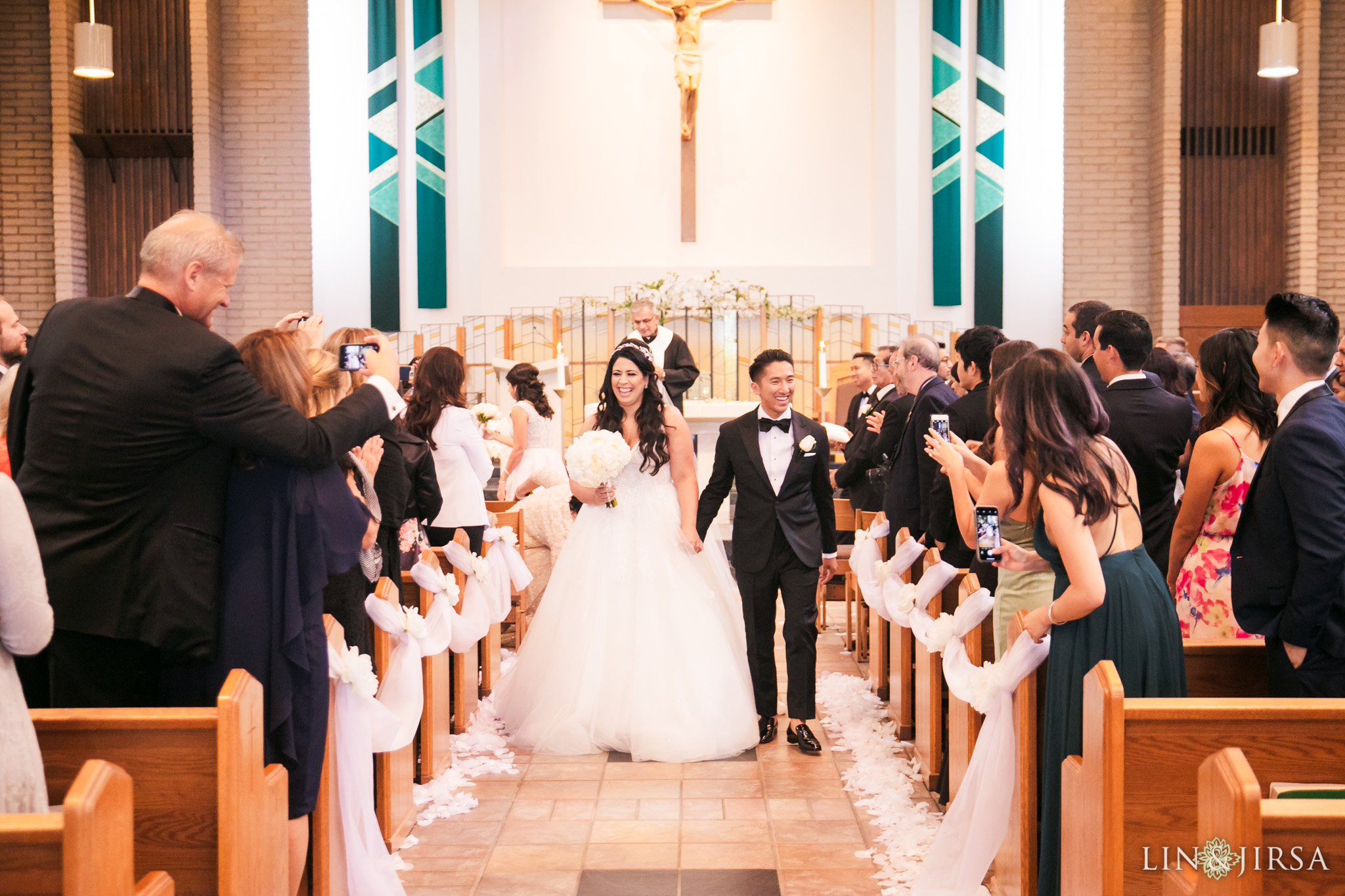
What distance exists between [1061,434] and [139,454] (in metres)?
2.14

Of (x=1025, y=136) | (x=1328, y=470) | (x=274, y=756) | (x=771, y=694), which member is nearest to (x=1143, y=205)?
(x=1025, y=136)

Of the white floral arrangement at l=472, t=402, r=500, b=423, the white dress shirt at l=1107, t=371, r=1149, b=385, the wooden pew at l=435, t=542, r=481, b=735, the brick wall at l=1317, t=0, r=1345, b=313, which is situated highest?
the brick wall at l=1317, t=0, r=1345, b=313

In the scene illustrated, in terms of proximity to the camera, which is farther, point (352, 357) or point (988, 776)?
point (988, 776)

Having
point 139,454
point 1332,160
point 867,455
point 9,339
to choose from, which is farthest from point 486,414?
point 1332,160

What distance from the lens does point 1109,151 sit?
11508mm

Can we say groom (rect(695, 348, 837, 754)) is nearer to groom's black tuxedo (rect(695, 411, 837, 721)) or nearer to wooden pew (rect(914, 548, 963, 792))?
groom's black tuxedo (rect(695, 411, 837, 721))

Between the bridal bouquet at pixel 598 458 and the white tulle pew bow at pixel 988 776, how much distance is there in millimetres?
2075

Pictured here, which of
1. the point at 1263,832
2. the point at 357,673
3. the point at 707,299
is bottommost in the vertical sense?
the point at 357,673

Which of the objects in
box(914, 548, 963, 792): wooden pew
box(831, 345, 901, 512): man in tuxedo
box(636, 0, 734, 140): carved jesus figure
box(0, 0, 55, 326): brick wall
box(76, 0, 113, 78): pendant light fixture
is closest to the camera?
box(914, 548, 963, 792): wooden pew

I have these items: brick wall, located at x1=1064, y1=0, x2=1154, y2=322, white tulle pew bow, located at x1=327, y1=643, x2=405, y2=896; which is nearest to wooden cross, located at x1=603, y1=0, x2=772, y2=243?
brick wall, located at x1=1064, y1=0, x2=1154, y2=322

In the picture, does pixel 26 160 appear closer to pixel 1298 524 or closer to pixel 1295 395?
A: pixel 1295 395

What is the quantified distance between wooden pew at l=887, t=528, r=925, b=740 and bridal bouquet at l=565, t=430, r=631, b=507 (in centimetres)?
126

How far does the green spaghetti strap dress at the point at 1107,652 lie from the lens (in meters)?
2.81

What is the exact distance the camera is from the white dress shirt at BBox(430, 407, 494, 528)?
5.54 metres
